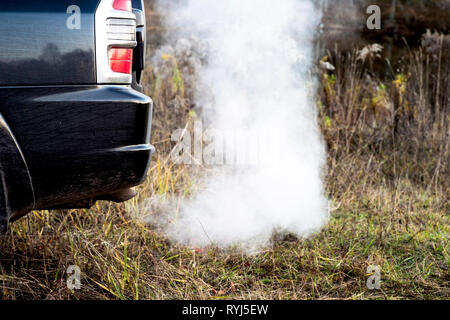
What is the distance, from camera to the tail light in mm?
2027

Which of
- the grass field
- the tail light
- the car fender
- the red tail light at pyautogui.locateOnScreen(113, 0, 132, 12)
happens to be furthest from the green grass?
the red tail light at pyautogui.locateOnScreen(113, 0, 132, 12)

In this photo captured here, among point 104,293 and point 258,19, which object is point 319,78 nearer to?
point 258,19

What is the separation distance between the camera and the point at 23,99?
194 centimetres

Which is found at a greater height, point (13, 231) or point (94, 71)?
point (94, 71)

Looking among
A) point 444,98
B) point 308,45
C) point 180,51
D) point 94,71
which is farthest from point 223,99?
point 94,71

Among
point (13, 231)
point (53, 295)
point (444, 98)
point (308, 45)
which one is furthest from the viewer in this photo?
point (308, 45)

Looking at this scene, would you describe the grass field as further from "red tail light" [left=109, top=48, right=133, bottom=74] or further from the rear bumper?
"red tail light" [left=109, top=48, right=133, bottom=74]

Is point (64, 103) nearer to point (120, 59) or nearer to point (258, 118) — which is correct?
point (120, 59)

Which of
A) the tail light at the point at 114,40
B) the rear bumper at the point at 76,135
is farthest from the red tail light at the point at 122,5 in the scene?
the rear bumper at the point at 76,135

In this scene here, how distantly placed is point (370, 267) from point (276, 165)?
4.89 feet

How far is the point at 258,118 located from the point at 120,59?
Answer: 2.61 m

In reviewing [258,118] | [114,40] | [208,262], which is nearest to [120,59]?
[114,40]
